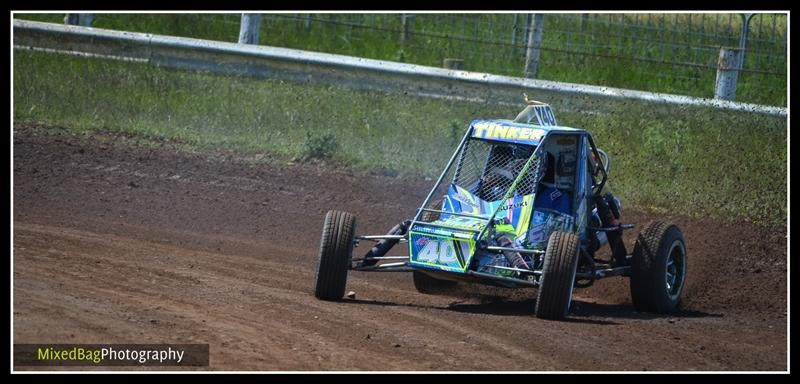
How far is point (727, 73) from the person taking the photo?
1452 cm

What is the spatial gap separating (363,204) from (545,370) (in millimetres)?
6067

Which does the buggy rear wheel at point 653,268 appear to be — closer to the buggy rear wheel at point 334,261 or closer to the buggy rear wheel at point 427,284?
the buggy rear wheel at point 427,284

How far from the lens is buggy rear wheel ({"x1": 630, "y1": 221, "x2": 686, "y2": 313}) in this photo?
9312mm

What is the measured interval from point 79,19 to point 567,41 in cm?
747

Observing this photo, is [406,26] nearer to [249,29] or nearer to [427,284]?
[249,29]

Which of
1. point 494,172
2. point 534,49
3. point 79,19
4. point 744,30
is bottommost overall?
point 494,172

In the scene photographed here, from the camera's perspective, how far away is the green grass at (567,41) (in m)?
15.9

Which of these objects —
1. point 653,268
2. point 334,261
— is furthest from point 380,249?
point 653,268

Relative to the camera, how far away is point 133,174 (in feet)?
43.0

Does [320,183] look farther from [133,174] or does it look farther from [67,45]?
[67,45]

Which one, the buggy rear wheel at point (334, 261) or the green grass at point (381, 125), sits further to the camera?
the green grass at point (381, 125)

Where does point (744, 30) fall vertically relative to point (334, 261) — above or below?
above

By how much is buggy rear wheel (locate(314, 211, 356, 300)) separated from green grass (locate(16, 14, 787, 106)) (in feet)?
25.0

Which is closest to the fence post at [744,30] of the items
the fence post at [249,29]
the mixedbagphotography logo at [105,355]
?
the fence post at [249,29]
